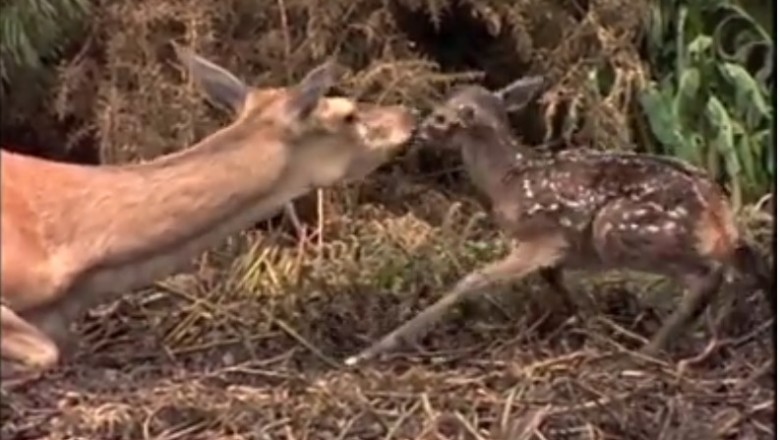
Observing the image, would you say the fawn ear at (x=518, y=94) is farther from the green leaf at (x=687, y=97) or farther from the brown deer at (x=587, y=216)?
the green leaf at (x=687, y=97)

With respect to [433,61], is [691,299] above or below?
below

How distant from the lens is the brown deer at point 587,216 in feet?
9.12

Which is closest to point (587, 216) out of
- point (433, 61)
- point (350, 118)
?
point (350, 118)

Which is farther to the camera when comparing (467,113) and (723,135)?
(723,135)

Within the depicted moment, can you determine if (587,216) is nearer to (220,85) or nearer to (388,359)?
(388,359)

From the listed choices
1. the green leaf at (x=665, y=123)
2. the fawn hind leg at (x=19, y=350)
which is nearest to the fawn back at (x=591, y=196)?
the green leaf at (x=665, y=123)

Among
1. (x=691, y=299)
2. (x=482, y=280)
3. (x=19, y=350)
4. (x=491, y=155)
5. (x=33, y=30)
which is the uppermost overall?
(x=33, y=30)

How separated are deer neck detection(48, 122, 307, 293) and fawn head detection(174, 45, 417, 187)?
0.08ft

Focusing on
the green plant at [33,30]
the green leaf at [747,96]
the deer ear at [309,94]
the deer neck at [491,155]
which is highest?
the green plant at [33,30]

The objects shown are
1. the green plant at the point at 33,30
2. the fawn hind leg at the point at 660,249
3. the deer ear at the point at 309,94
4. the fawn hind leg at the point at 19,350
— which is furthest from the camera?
the green plant at the point at 33,30

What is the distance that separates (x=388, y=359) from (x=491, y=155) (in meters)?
0.36

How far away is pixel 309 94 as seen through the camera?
2402mm

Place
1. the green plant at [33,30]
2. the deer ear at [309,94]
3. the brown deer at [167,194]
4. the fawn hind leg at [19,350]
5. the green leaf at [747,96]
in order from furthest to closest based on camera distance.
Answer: the green leaf at [747,96]
the green plant at [33,30]
the deer ear at [309,94]
the brown deer at [167,194]
the fawn hind leg at [19,350]

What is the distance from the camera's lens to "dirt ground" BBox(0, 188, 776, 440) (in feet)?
8.34
